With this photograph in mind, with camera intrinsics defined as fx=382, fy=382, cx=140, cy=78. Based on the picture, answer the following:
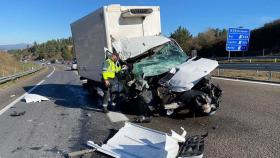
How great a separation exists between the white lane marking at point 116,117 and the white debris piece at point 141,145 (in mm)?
2315

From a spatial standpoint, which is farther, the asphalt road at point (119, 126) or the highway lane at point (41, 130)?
the highway lane at point (41, 130)

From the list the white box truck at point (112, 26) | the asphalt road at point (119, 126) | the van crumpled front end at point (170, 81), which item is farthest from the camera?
the white box truck at point (112, 26)

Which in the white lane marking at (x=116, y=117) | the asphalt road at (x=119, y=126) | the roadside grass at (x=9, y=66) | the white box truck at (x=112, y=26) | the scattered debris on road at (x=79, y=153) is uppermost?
the white box truck at (x=112, y=26)

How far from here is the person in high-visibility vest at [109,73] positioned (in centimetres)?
1054

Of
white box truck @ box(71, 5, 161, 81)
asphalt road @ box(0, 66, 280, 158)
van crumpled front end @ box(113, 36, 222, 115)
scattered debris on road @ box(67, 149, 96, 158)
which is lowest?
asphalt road @ box(0, 66, 280, 158)

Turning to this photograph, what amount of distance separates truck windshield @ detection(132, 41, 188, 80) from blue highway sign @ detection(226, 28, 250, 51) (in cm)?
1648

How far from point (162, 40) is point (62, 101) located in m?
4.80

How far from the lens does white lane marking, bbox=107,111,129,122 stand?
9062mm

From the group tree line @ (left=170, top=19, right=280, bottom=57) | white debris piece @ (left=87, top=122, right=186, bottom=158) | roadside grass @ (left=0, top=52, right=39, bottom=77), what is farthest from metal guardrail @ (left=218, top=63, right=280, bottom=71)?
roadside grass @ (left=0, top=52, right=39, bottom=77)

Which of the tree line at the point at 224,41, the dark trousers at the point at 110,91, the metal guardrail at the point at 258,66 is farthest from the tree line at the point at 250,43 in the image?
the dark trousers at the point at 110,91

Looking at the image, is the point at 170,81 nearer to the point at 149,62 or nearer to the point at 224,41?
the point at 149,62

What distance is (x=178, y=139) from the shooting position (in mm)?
5812

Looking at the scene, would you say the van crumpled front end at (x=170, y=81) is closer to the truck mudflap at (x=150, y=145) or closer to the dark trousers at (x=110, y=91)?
the dark trousers at (x=110, y=91)

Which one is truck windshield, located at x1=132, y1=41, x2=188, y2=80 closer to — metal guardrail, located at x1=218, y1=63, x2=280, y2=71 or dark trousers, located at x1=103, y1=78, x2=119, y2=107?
dark trousers, located at x1=103, y1=78, x2=119, y2=107
